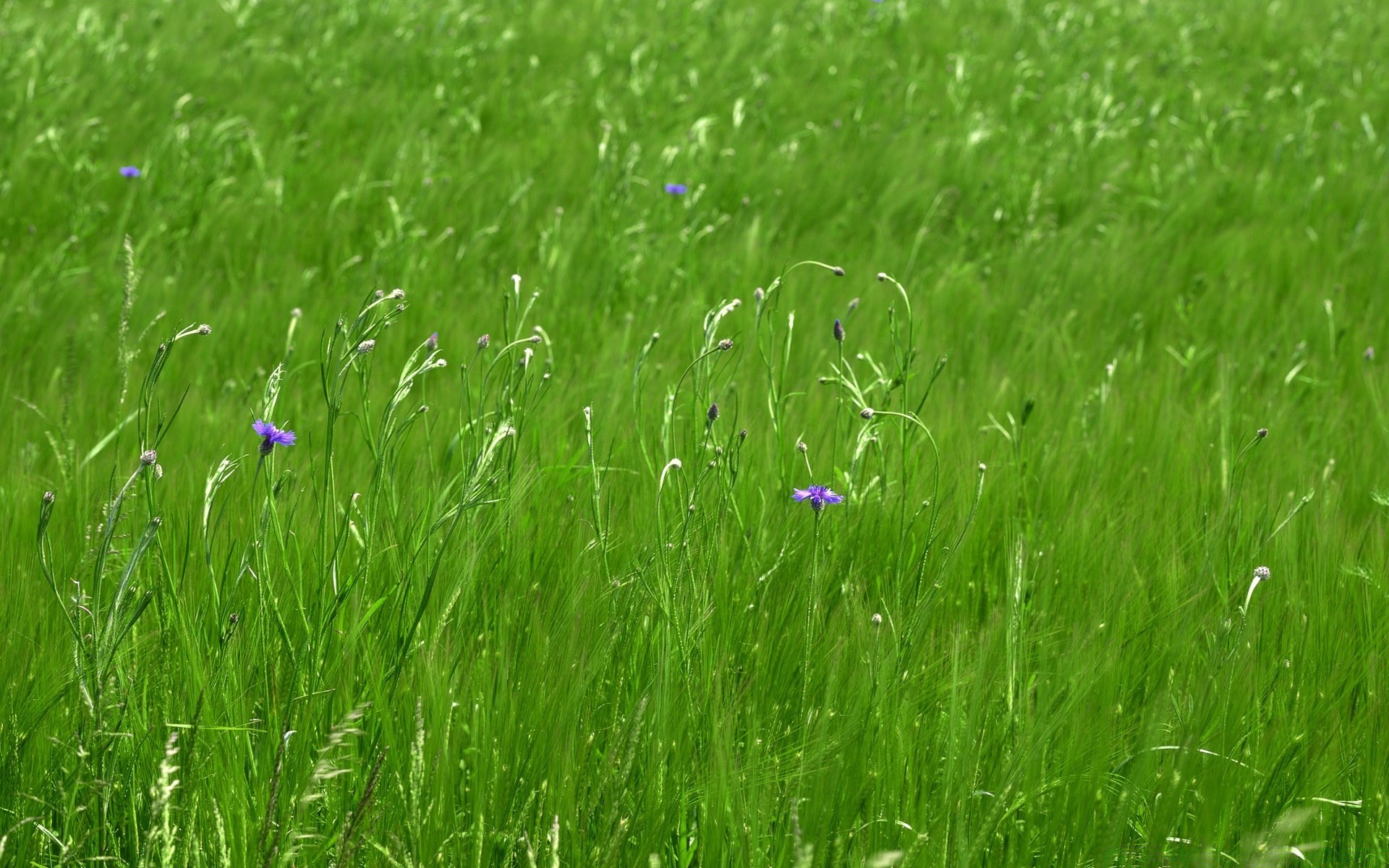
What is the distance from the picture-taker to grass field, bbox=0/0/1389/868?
1.18 m

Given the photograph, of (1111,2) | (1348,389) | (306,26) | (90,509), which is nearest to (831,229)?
(1348,389)

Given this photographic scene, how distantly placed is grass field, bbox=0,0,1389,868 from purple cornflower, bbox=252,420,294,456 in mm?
11

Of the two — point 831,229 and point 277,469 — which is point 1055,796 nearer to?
point 277,469

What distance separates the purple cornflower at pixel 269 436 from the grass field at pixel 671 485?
1 cm

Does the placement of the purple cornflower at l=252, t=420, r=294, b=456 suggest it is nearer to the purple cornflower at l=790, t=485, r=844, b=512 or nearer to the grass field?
the grass field

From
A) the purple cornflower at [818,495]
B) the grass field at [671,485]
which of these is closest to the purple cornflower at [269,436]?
the grass field at [671,485]

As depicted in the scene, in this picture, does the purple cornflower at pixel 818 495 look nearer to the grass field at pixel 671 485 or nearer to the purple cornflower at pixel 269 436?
the grass field at pixel 671 485

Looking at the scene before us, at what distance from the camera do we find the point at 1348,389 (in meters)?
2.79

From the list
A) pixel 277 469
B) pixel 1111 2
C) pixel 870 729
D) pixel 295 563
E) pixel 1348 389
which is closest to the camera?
pixel 870 729

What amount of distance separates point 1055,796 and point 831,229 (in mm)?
2752

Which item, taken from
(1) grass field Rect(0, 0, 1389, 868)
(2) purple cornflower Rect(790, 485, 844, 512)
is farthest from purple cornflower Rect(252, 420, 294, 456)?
(2) purple cornflower Rect(790, 485, 844, 512)

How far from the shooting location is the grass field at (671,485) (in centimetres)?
118

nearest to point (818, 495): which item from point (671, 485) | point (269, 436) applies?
point (671, 485)

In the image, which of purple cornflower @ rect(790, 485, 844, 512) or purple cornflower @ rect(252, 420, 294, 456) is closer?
purple cornflower @ rect(252, 420, 294, 456)
